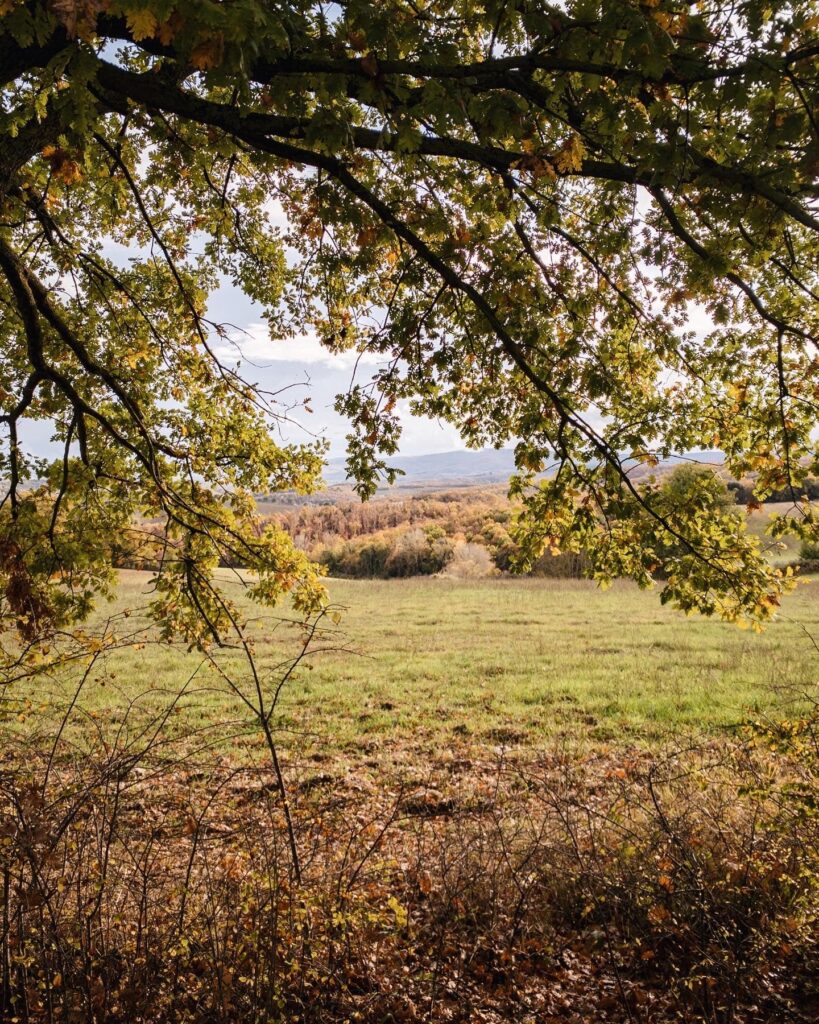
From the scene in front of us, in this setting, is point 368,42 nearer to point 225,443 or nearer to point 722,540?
point 722,540

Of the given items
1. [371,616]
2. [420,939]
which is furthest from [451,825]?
[371,616]

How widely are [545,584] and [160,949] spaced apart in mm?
34366

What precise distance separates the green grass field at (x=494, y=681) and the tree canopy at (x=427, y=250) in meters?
1.97

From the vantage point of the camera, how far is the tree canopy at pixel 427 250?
10.6 ft

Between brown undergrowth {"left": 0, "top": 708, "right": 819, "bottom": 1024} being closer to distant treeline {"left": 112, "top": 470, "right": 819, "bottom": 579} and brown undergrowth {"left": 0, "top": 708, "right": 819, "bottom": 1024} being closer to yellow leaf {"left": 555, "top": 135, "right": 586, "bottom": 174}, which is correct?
yellow leaf {"left": 555, "top": 135, "right": 586, "bottom": 174}

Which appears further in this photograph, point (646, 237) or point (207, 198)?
point (207, 198)

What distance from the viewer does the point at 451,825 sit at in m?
6.57

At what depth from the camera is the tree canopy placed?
10.6ft

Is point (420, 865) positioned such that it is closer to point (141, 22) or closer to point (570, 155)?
point (570, 155)

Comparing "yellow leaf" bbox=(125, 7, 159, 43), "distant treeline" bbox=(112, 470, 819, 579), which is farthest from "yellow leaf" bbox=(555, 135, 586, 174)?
"distant treeline" bbox=(112, 470, 819, 579)

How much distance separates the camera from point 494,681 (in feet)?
48.2

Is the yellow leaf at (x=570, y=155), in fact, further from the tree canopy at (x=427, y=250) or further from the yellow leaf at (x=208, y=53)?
the yellow leaf at (x=208, y=53)

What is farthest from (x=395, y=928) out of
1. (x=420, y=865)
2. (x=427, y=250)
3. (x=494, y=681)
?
(x=494, y=681)

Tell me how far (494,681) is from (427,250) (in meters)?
12.1
